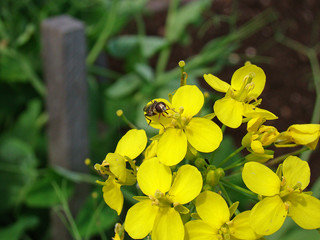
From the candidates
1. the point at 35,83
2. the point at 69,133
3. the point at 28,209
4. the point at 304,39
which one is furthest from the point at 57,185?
the point at 304,39

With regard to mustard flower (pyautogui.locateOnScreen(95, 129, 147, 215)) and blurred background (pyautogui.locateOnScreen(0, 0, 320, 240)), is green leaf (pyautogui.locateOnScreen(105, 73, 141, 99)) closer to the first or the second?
blurred background (pyautogui.locateOnScreen(0, 0, 320, 240))

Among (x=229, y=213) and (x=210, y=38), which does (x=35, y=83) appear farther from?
(x=229, y=213)

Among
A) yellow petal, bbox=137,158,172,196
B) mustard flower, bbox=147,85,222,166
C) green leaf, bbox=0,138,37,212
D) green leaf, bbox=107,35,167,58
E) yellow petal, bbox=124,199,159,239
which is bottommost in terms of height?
green leaf, bbox=0,138,37,212

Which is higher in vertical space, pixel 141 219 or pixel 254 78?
pixel 254 78

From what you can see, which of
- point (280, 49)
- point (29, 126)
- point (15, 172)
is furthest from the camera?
point (280, 49)

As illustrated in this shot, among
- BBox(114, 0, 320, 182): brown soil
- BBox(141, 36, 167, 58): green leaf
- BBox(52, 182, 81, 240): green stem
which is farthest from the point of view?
BBox(114, 0, 320, 182): brown soil

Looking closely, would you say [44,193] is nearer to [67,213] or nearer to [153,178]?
[67,213]

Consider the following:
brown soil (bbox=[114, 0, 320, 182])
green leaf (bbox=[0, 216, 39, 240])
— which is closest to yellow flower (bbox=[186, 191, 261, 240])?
green leaf (bbox=[0, 216, 39, 240])

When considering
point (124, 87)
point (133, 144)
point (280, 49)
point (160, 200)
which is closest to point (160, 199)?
point (160, 200)

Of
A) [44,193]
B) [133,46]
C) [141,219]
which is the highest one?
[141,219]
